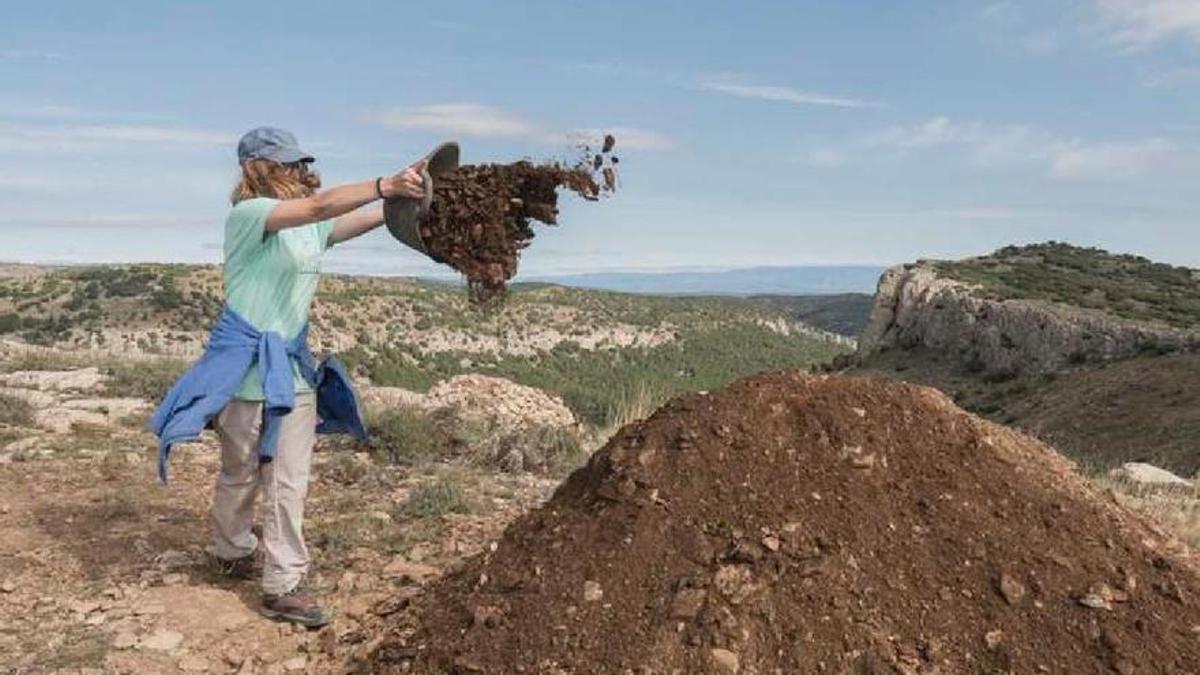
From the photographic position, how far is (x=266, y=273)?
3982mm

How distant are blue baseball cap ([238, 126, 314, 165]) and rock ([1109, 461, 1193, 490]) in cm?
846

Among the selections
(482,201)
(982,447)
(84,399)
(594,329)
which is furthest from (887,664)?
(594,329)

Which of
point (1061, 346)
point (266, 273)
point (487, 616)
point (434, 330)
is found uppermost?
point (266, 273)

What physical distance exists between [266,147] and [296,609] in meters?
1.88

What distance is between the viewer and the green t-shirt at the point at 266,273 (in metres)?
3.86

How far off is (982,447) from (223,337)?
315 centimetres

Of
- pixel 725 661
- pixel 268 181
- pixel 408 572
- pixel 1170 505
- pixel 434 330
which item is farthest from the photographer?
pixel 434 330

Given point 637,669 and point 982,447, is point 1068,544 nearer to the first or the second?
point 982,447

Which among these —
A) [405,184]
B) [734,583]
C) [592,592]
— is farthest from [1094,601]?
[405,184]

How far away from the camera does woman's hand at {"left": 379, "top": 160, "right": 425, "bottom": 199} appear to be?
3.60 meters

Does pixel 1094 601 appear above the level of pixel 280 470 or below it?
below

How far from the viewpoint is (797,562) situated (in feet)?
11.7

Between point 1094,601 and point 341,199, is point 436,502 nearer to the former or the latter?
point 341,199

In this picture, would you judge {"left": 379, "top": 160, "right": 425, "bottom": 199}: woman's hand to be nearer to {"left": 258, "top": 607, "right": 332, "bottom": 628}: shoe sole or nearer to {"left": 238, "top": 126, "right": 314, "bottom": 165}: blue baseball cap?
{"left": 238, "top": 126, "right": 314, "bottom": 165}: blue baseball cap
